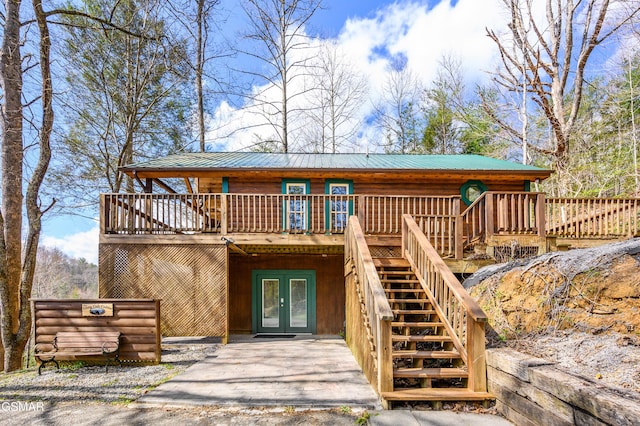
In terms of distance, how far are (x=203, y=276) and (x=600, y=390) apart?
7.11 meters

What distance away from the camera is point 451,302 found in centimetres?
525

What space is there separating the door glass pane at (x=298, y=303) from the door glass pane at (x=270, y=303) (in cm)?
39

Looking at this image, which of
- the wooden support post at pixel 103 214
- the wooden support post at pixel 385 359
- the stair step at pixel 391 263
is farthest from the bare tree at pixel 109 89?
the wooden support post at pixel 385 359

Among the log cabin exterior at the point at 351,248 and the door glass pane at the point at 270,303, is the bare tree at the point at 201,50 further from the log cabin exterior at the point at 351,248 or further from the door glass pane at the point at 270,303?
the door glass pane at the point at 270,303

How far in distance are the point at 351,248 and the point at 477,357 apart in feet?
10.3

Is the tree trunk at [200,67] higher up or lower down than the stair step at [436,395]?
higher up

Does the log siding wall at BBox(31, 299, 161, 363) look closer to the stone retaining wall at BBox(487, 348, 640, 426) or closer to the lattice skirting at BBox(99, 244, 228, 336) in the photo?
the lattice skirting at BBox(99, 244, 228, 336)

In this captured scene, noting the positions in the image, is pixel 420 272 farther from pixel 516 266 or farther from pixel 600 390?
pixel 600 390

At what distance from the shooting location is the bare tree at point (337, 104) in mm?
20391

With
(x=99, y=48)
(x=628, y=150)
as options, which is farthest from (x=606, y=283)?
(x=99, y=48)

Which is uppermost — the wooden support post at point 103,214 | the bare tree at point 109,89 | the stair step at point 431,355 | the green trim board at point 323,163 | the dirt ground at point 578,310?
the bare tree at point 109,89

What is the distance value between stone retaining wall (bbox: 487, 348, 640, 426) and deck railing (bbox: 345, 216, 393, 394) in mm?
1184

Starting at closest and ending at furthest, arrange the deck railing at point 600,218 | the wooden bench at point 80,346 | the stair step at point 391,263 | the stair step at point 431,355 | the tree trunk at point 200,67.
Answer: the stair step at point 431,355 < the wooden bench at point 80,346 < the stair step at point 391,263 < the deck railing at point 600,218 < the tree trunk at point 200,67

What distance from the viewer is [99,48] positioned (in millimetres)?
12438
